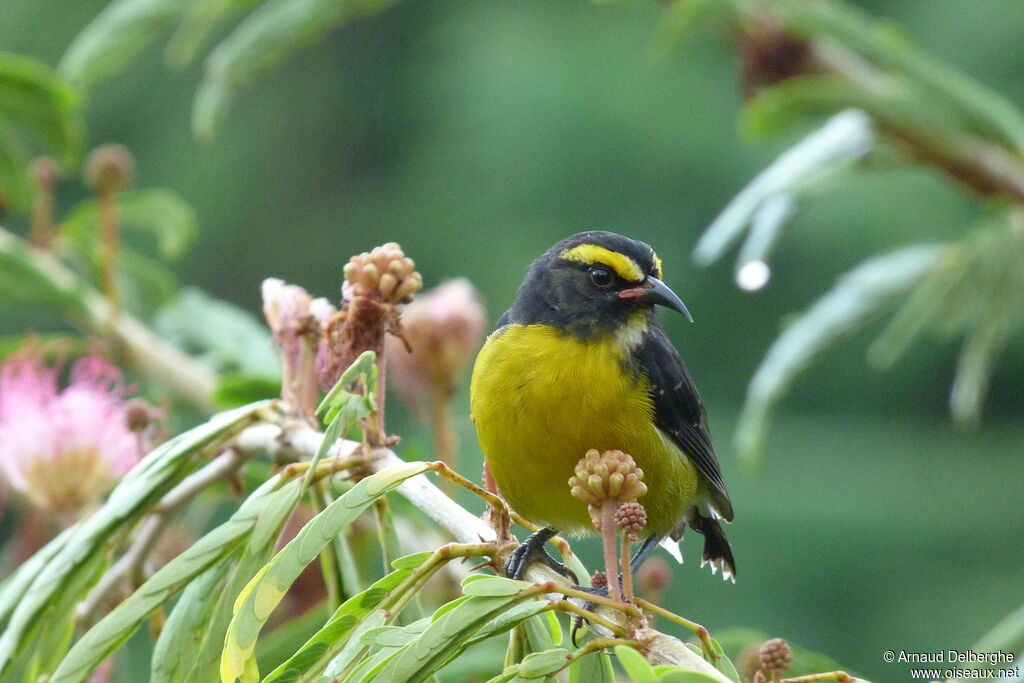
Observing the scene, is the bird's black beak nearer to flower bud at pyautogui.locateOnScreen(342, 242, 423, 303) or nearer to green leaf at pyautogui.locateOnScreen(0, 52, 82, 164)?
flower bud at pyautogui.locateOnScreen(342, 242, 423, 303)

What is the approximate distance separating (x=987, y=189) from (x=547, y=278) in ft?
2.97

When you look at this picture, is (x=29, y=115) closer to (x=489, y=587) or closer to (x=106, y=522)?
(x=106, y=522)

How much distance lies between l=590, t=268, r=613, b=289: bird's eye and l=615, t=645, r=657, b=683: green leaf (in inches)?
61.0

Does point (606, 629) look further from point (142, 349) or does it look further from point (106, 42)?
point (106, 42)

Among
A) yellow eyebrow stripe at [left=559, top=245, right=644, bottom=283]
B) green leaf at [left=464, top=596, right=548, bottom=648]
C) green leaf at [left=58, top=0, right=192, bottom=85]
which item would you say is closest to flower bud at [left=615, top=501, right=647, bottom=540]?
green leaf at [left=464, top=596, right=548, bottom=648]

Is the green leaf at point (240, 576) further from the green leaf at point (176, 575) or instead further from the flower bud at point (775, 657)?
the flower bud at point (775, 657)

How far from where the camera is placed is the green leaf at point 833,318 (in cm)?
276

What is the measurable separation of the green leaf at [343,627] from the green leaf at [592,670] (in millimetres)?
204

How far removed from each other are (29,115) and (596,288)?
1.37 meters

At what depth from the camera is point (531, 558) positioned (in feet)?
5.63

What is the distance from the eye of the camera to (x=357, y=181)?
16.9m

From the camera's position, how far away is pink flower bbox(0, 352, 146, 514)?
252cm

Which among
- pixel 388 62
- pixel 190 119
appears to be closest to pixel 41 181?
pixel 190 119

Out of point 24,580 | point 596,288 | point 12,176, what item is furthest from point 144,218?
point 24,580
